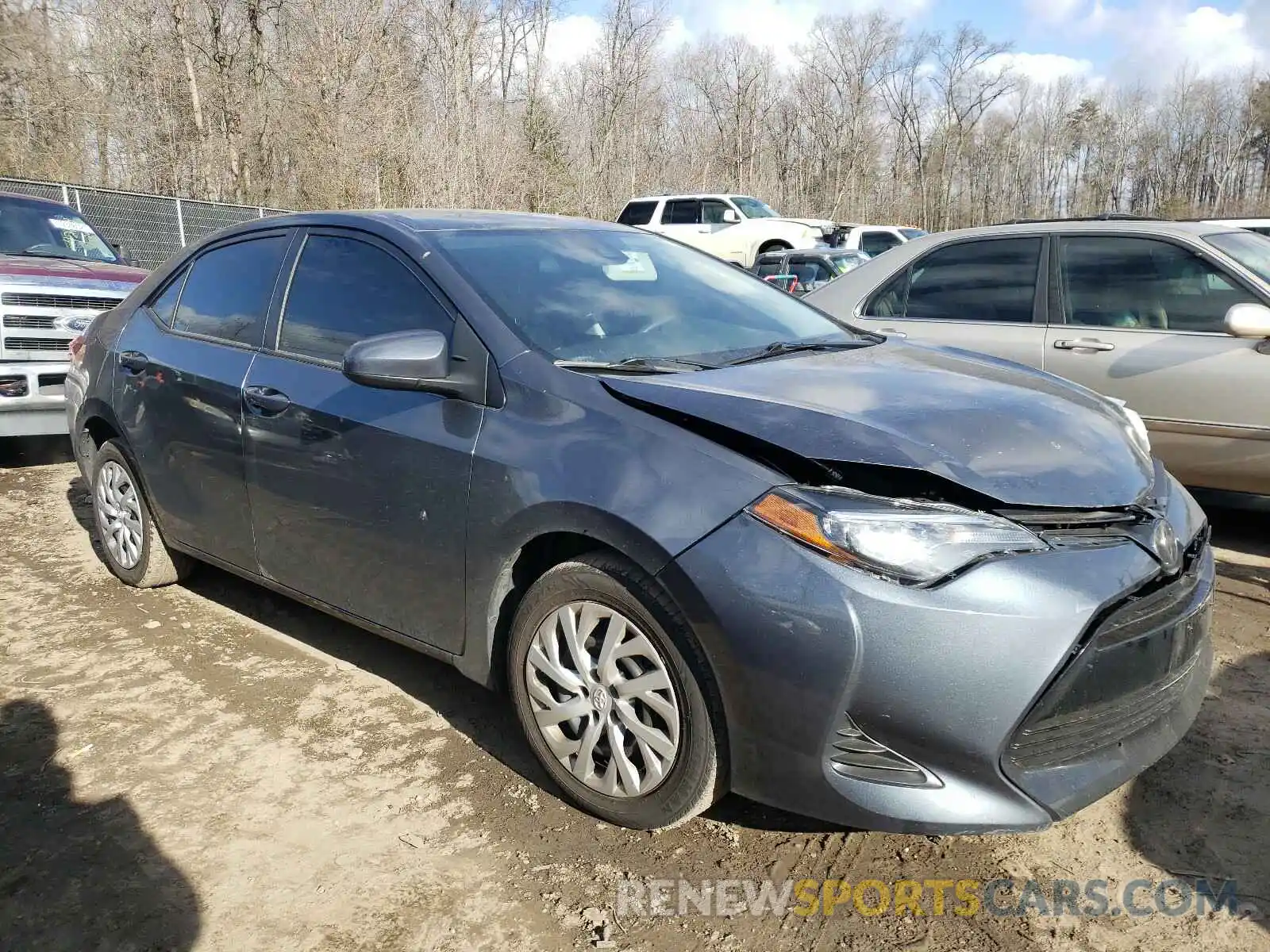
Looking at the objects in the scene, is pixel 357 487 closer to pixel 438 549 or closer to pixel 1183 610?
pixel 438 549

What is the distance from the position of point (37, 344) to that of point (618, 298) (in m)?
5.81

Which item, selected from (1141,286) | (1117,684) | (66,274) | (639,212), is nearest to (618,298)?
(1117,684)

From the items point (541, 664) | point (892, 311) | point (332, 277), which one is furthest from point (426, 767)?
point (892, 311)

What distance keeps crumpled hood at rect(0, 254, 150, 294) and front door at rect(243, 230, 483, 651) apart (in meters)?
4.91

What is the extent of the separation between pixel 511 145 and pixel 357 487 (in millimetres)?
29057

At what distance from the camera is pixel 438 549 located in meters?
2.94

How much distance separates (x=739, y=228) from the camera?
2175cm

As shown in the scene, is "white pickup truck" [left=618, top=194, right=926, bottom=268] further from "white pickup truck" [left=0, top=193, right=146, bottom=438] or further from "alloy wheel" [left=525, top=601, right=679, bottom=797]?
"alloy wheel" [left=525, top=601, right=679, bottom=797]

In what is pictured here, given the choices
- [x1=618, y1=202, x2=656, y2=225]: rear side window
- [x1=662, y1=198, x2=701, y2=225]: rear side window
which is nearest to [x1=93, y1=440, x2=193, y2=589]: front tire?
[x1=662, y1=198, x2=701, y2=225]: rear side window

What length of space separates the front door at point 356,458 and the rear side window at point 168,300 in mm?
986

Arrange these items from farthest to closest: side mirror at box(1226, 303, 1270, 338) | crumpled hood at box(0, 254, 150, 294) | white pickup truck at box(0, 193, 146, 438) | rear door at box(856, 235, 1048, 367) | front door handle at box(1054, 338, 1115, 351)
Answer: crumpled hood at box(0, 254, 150, 294)
white pickup truck at box(0, 193, 146, 438)
rear door at box(856, 235, 1048, 367)
front door handle at box(1054, 338, 1115, 351)
side mirror at box(1226, 303, 1270, 338)

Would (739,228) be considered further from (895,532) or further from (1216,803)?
(895,532)

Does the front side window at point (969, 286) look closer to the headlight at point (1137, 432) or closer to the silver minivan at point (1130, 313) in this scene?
the silver minivan at point (1130, 313)

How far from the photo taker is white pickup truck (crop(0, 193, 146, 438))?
6.93 m
